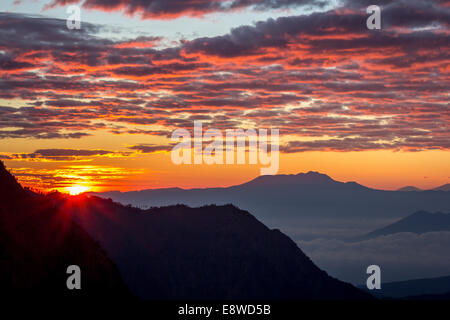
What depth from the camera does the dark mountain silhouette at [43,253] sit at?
64.0m

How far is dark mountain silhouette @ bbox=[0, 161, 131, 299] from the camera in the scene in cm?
6397

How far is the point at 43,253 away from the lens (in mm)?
73938

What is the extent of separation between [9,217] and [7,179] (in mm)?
9265
